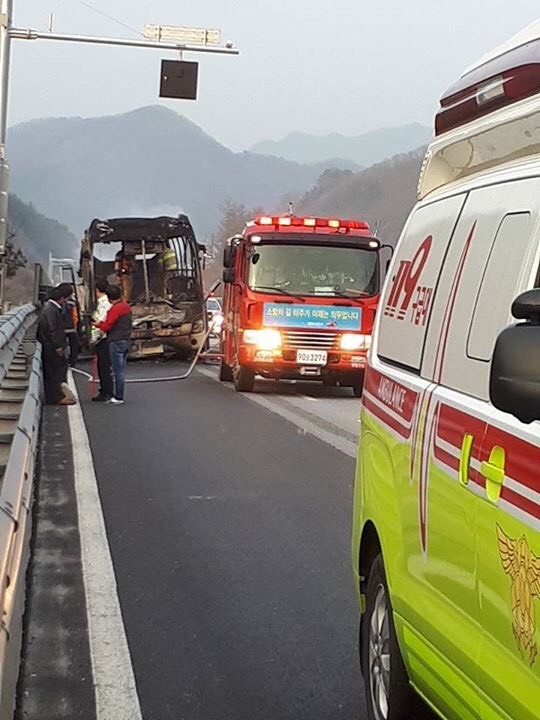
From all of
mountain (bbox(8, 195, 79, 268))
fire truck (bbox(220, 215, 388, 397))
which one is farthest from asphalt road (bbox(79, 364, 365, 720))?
mountain (bbox(8, 195, 79, 268))

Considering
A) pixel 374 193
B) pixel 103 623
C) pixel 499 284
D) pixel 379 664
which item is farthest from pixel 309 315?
pixel 374 193

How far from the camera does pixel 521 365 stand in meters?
2.87

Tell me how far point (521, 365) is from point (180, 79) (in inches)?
927

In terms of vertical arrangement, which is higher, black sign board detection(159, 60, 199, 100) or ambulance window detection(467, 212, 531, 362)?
black sign board detection(159, 60, 199, 100)

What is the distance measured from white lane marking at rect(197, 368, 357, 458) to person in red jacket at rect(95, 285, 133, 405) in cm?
214

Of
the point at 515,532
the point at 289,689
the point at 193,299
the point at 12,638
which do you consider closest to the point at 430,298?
the point at 515,532

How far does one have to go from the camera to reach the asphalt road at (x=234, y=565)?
5777 mm

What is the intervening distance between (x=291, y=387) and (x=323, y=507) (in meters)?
14.8

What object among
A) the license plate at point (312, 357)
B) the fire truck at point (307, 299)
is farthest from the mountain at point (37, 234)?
the license plate at point (312, 357)

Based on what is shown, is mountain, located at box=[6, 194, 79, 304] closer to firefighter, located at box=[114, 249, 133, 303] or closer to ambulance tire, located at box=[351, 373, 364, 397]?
firefighter, located at box=[114, 249, 133, 303]

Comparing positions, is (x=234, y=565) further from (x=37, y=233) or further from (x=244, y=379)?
(x=37, y=233)

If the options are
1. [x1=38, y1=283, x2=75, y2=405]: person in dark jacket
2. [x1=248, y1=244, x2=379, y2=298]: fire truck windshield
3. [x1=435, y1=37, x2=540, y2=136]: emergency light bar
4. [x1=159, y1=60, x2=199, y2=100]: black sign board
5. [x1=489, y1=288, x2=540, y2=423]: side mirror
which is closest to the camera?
[x1=489, y1=288, x2=540, y2=423]: side mirror

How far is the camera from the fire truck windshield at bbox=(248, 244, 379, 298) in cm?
2214

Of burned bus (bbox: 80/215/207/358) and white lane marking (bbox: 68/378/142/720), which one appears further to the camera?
burned bus (bbox: 80/215/207/358)
